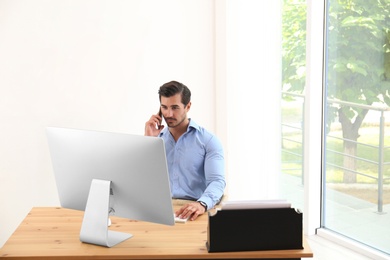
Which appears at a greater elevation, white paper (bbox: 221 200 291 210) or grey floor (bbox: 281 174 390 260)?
white paper (bbox: 221 200 291 210)

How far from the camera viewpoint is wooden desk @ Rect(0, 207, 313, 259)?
2920mm

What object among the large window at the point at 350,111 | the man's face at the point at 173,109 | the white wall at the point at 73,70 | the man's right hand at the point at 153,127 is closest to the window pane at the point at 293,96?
the large window at the point at 350,111

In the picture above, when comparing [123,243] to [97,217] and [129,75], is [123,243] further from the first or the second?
[129,75]

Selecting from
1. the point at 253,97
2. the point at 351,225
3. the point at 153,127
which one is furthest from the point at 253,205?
the point at 253,97

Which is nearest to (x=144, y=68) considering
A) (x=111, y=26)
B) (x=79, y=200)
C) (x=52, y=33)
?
(x=111, y=26)

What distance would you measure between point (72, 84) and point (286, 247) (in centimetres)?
253

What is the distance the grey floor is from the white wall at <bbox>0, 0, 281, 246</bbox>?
2.56 feet

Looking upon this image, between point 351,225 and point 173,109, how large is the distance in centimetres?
182

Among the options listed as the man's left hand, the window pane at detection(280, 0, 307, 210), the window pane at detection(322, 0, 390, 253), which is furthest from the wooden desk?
the window pane at detection(280, 0, 307, 210)

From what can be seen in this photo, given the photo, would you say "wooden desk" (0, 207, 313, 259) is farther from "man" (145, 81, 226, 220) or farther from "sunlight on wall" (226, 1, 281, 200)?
"sunlight on wall" (226, 1, 281, 200)

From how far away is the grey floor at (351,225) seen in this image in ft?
15.2

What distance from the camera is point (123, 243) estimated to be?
10.1 feet

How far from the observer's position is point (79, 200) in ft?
10.7

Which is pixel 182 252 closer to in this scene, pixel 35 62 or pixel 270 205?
pixel 270 205
